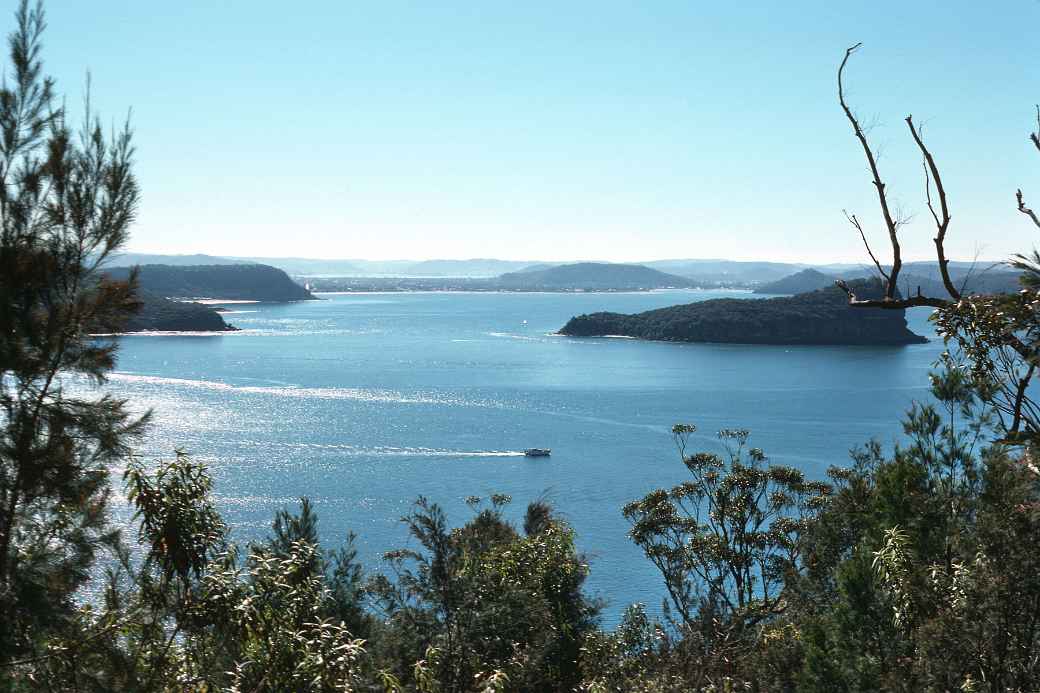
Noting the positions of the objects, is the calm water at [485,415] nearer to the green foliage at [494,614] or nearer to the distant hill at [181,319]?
the distant hill at [181,319]

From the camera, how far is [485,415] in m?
65.0

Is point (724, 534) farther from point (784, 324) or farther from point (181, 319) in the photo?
point (181, 319)

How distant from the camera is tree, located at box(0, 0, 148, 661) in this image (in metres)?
5.45

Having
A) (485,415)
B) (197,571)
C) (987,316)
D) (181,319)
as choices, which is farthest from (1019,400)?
(181,319)

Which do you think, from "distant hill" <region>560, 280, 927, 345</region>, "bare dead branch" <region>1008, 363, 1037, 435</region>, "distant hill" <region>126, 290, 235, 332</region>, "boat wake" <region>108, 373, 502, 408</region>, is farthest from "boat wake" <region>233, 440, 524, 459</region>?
"distant hill" <region>126, 290, 235, 332</region>

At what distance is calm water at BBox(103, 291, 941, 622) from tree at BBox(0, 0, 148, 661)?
63.0 feet

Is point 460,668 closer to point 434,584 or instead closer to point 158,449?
point 434,584

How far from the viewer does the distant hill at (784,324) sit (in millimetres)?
115500

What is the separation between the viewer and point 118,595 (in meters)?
6.44

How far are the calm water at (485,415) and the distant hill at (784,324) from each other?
4.90 metres

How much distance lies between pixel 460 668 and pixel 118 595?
509cm

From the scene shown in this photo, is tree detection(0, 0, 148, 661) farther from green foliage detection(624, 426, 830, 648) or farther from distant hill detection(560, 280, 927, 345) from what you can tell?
distant hill detection(560, 280, 927, 345)

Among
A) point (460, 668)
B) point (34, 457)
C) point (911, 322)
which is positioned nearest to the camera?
point (34, 457)

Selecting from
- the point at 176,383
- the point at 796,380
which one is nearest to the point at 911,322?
the point at 796,380
